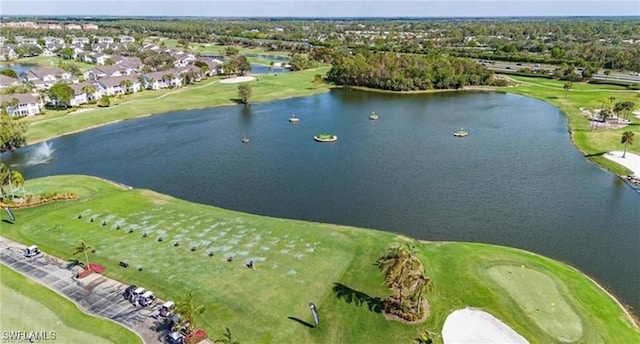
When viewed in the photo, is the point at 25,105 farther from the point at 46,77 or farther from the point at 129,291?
the point at 129,291

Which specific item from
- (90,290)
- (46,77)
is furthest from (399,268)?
(46,77)

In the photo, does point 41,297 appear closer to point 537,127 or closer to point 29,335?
point 29,335

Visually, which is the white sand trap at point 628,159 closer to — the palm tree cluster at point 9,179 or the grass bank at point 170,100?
the grass bank at point 170,100

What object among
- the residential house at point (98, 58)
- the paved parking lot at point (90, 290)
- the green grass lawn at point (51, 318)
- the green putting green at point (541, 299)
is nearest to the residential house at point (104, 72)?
the residential house at point (98, 58)

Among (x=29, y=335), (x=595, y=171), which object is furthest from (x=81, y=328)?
(x=595, y=171)

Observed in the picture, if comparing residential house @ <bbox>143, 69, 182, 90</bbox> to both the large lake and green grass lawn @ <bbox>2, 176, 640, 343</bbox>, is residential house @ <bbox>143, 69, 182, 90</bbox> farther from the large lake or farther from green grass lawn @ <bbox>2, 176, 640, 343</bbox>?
green grass lawn @ <bbox>2, 176, 640, 343</bbox>

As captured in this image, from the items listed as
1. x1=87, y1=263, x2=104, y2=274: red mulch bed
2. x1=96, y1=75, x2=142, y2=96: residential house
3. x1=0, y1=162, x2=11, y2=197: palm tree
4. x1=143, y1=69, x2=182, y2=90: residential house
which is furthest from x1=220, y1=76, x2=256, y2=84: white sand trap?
x1=87, y1=263, x2=104, y2=274: red mulch bed

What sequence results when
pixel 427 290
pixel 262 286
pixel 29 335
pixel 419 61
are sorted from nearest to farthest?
pixel 29 335 → pixel 427 290 → pixel 262 286 → pixel 419 61
